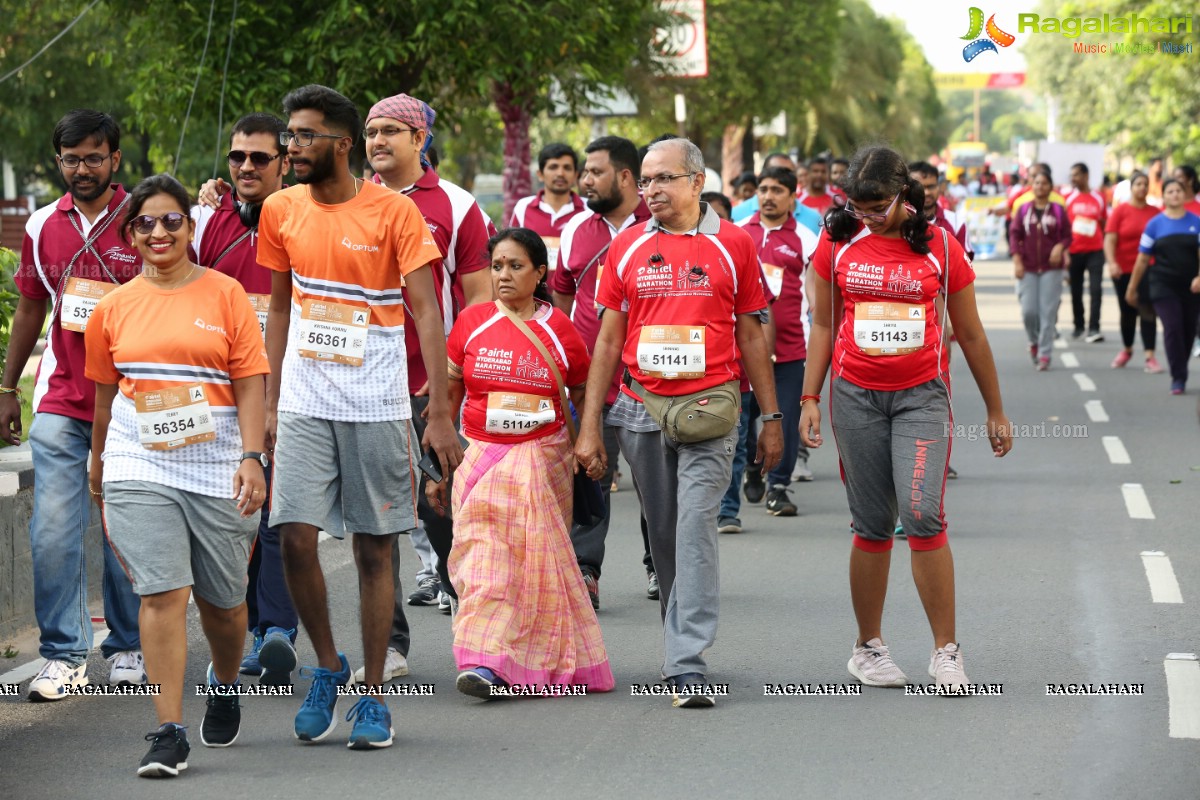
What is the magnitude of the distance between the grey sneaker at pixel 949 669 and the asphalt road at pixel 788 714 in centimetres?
8

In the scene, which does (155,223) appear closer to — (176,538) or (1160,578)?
(176,538)

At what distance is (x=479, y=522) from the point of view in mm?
6203

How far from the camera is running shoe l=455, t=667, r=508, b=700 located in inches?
234

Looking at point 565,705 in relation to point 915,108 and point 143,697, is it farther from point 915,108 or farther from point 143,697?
point 915,108

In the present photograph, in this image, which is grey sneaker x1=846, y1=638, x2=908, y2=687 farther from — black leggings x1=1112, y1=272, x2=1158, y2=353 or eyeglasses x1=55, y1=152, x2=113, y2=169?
black leggings x1=1112, y1=272, x2=1158, y2=353

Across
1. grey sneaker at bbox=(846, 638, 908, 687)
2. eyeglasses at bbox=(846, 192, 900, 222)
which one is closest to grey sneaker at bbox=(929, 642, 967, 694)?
grey sneaker at bbox=(846, 638, 908, 687)

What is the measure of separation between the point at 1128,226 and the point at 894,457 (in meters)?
13.0

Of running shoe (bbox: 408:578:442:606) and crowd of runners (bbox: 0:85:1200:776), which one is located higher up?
crowd of runners (bbox: 0:85:1200:776)

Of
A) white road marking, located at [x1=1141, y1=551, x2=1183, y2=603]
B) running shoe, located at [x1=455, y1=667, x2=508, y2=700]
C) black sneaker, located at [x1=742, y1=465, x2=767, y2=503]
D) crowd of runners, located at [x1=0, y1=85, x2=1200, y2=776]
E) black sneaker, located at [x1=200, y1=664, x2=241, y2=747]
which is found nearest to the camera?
crowd of runners, located at [x1=0, y1=85, x2=1200, y2=776]

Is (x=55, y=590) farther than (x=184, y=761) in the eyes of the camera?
Yes

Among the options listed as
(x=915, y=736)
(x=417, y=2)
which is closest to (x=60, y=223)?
(x=915, y=736)

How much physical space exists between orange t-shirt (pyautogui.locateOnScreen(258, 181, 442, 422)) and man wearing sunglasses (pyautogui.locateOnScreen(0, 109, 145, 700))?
0.99 metres

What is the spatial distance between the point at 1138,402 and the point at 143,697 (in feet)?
36.2

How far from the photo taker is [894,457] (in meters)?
6.11
